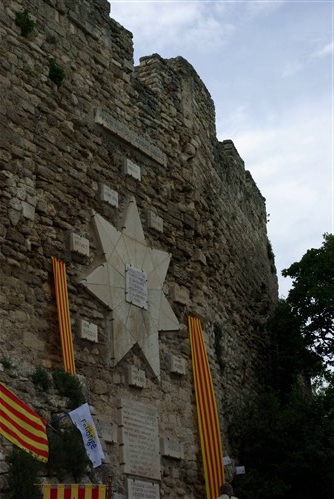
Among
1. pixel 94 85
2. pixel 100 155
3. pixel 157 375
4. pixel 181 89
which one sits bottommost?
pixel 157 375

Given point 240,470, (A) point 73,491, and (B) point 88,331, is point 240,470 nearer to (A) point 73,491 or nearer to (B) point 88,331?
(B) point 88,331

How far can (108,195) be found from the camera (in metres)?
10.6

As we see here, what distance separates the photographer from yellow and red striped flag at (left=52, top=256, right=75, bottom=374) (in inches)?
353

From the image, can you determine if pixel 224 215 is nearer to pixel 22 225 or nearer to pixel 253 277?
pixel 253 277

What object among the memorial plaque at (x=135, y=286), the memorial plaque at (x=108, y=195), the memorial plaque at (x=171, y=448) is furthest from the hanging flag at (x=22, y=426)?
the memorial plaque at (x=108, y=195)

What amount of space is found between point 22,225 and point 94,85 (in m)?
2.70

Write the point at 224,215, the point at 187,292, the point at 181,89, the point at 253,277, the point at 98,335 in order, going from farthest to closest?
1. the point at 253,277
2. the point at 224,215
3. the point at 181,89
4. the point at 187,292
5. the point at 98,335

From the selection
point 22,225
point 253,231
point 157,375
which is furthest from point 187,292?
point 253,231

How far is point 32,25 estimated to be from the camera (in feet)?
33.0

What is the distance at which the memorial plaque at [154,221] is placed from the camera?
445 inches

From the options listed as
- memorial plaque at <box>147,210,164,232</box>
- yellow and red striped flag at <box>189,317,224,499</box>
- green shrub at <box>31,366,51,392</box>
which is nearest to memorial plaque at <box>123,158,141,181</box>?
memorial plaque at <box>147,210,164,232</box>

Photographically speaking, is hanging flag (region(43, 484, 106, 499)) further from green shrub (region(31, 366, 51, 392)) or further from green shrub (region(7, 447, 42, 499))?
green shrub (region(31, 366, 51, 392))

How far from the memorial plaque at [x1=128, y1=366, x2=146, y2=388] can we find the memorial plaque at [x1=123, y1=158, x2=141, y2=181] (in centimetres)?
256

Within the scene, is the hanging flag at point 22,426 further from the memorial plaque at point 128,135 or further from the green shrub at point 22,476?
the memorial plaque at point 128,135
